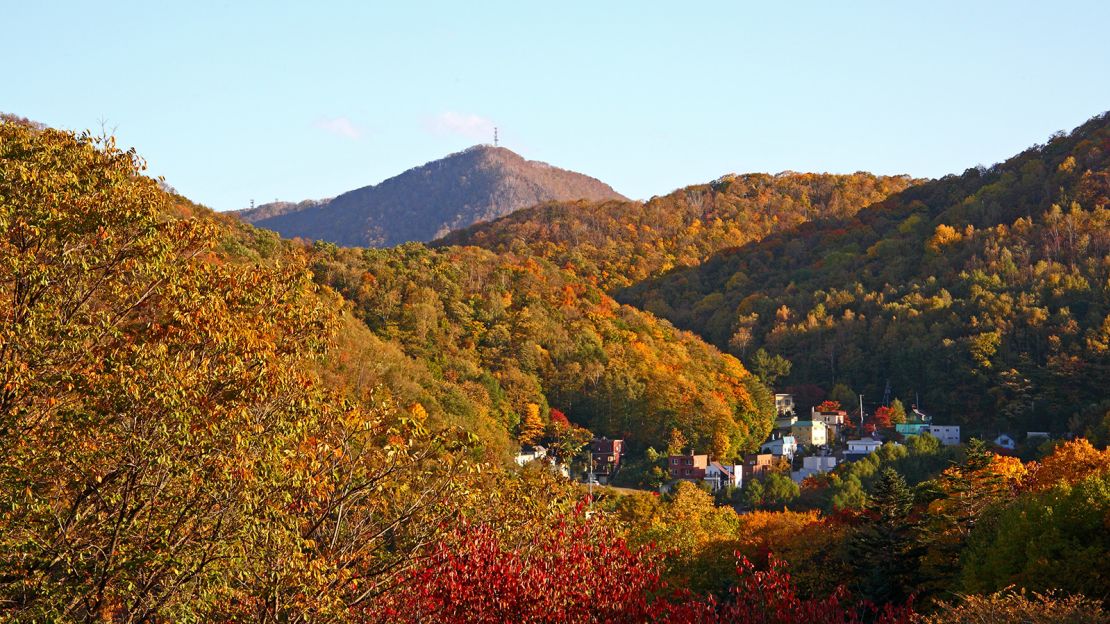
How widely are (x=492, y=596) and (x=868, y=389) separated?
273ft

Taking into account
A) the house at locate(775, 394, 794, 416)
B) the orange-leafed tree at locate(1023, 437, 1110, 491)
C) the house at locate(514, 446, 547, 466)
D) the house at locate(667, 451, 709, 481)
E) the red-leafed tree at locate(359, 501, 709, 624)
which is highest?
the red-leafed tree at locate(359, 501, 709, 624)

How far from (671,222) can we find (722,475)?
251 feet

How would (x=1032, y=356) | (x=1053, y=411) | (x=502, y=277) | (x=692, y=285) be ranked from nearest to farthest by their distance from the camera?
(x=1053, y=411), (x=1032, y=356), (x=502, y=277), (x=692, y=285)

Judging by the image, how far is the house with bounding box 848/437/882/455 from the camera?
75.5 metres

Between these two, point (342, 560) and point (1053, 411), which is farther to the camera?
point (1053, 411)

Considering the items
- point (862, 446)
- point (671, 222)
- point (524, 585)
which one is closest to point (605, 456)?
point (862, 446)

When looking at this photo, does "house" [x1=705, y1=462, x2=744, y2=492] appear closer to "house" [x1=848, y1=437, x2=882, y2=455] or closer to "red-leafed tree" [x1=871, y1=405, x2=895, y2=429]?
"house" [x1=848, y1=437, x2=882, y2=455]

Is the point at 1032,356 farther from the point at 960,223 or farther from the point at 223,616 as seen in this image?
the point at 223,616

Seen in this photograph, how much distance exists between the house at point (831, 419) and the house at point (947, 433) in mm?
7889

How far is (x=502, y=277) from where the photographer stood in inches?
3595

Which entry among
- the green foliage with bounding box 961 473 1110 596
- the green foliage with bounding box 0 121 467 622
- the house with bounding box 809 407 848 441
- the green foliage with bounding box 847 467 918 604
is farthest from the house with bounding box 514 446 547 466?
the green foliage with bounding box 0 121 467 622

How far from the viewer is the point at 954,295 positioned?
96.0 metres

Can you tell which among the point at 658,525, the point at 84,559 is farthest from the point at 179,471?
the point at 658,525

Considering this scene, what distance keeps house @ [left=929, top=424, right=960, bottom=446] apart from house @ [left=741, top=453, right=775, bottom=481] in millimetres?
9846
